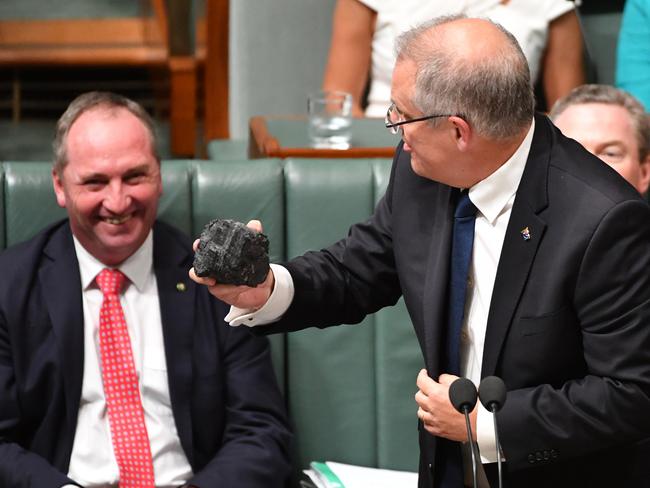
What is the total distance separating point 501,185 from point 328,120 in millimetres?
1076

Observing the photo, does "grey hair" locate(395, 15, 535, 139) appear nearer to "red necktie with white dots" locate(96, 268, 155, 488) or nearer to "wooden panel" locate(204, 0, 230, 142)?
"red necktie with white dots" locate(96, 268, 155, 488)

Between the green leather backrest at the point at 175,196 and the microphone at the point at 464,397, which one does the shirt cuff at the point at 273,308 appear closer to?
the microphone at the point at 464,397

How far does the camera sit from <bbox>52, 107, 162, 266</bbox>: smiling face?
2.31 metres

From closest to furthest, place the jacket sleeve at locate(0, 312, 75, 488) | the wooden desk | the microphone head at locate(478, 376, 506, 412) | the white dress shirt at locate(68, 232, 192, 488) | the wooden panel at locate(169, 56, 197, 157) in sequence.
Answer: the microphone head at locate(478, 376, 506, 412), the jacket sleeve at locate(0, 312, 75, 488), the white dress shirt at locate(68, 232, 192, 488), the wooden desk, the wooden panel at locate(169, 56, 197, 157)

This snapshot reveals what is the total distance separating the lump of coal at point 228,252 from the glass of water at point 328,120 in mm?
1078

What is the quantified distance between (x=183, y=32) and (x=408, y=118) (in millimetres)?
3469

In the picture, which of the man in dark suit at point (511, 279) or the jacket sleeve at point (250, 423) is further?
the jacket sleeve at point (250, 423)

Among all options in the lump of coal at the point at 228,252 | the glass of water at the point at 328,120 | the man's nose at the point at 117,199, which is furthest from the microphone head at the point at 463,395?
the glass of water at the point at 328,120

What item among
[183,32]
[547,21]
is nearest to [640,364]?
[547,21]

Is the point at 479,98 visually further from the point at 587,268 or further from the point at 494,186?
the point at 587,268

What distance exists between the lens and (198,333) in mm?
2365

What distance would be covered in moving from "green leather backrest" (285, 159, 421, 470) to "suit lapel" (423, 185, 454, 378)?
2.06ft

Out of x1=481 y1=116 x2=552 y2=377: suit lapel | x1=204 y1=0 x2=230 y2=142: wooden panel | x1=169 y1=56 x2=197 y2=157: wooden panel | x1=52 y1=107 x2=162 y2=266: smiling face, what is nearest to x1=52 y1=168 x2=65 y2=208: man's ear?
x1=52 y1=107 x2=162 y2=266: smiling face

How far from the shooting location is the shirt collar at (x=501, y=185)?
1803 millimetres
